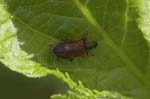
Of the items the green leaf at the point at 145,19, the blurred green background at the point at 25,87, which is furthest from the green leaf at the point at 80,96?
the blurred green background at the point at 25,87

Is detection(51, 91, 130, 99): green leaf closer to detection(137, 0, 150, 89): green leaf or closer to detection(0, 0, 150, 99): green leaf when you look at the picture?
detection(0, 0, 150, 99): green leaf

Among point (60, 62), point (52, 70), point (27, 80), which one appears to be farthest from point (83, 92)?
point (27, 80)

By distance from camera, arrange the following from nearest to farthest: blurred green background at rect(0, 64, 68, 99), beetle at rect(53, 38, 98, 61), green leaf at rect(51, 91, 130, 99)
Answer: green leaf at rect(51, 91, 130, 99) → beetle at rect(53, 38, 98, 61) → blurred green background at rect(0, 64, 68, 99)

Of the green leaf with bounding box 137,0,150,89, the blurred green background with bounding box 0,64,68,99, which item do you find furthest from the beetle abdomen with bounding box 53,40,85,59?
the blurred green background with bounding box 0,64,68,99

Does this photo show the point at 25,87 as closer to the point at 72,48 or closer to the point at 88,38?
the point at 72,48

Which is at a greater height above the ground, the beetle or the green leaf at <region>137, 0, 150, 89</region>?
the green leaf at <region>137, 0, 150, 89</region>
